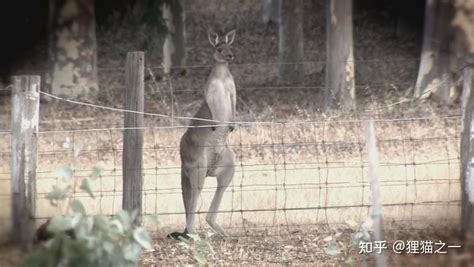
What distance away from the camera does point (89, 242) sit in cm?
480

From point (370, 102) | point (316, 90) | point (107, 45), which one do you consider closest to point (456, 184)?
point (370, 102)

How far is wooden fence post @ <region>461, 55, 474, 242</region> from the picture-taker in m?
7.85

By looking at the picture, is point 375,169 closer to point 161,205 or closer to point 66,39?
point 161,205

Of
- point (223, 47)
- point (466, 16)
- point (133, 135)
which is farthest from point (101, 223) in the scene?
point (466, 16)

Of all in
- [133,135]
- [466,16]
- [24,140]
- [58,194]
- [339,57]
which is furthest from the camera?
[339,57]

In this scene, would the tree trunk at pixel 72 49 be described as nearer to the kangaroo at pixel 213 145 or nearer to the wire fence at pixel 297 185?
the wire fence at pixel 297 185

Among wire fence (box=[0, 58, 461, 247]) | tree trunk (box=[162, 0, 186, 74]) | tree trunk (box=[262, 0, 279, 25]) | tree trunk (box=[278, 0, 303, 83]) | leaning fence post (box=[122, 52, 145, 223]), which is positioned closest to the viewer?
leaning fence post (box=[122, 52, 145, 223])

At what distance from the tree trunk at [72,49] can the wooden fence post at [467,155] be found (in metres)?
12.6

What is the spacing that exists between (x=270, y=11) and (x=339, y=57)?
13.9 m

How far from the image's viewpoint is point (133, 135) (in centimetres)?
835

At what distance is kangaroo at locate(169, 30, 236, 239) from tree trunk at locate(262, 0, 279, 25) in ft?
69.5

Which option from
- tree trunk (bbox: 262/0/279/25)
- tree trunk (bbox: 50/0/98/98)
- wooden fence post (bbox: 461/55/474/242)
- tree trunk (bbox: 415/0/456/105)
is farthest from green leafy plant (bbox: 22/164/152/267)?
tree trunk (bbox: 262/0/279/25)

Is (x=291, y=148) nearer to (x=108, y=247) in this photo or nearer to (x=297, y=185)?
(x=297, y=185)

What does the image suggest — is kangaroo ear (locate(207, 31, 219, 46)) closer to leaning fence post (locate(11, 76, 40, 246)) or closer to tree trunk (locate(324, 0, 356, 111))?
leaning fence post (locate(11, 76, 40, 246))
